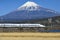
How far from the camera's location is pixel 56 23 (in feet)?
33.2

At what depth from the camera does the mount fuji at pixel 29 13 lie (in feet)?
32.9

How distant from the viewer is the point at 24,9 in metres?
10.2

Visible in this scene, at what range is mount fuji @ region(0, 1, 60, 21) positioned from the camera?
1001 cm

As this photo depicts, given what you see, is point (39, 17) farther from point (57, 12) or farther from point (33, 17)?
point (57, 12)

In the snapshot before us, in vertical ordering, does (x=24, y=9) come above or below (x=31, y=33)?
above

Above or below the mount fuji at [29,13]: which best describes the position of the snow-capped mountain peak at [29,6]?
above

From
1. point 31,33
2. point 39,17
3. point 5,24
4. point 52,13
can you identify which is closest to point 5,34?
point 5,24

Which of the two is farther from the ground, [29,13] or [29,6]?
[29,6]

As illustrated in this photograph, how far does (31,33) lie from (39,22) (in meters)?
0.77

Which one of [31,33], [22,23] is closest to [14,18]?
[22,23]

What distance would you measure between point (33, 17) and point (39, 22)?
0.45 m

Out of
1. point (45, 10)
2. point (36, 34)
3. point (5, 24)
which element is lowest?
point (36, 34)

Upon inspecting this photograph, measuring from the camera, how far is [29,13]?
10219 millimetres

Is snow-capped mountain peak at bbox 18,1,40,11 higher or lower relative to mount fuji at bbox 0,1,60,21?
higher
